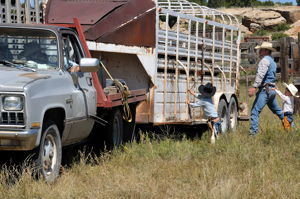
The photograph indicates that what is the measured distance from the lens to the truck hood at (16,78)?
5.44 metres

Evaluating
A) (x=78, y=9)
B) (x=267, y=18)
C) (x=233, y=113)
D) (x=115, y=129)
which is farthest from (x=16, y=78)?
Result: (x=267, y=18)

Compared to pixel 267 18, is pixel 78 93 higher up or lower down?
lower down

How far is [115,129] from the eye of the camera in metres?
8.70

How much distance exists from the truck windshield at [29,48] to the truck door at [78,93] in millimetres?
255

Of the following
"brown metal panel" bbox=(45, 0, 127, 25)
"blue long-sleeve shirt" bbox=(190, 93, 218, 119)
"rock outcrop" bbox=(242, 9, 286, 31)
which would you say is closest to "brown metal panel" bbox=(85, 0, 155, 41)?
"brown metal panel" bbox=(45, 0, 127, 25)

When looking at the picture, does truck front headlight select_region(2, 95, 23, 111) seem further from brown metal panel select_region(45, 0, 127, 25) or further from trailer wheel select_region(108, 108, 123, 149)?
brown metal panel select_region(45, 0, 127, 25)

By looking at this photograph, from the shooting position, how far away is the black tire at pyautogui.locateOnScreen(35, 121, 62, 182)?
5.90 meters

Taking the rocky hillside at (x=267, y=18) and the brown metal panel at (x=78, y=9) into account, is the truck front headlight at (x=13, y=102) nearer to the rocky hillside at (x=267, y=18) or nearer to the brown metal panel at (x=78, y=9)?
the brown metal panel at (x=78, y=9)

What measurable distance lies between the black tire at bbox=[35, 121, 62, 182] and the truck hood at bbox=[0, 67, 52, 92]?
57cm

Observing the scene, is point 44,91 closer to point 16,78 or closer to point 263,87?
point 16,78

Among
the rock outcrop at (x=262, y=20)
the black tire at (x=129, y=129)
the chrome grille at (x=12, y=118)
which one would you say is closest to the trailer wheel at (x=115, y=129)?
the black tire at (x=129, y=129)

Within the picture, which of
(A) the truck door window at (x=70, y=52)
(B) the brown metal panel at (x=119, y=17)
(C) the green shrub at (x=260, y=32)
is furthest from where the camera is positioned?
(C) the green shrub at (x=260, y=32)

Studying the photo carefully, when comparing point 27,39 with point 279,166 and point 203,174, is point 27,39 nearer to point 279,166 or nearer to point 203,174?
point 203,174

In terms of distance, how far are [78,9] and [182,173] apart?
14.1 ft
